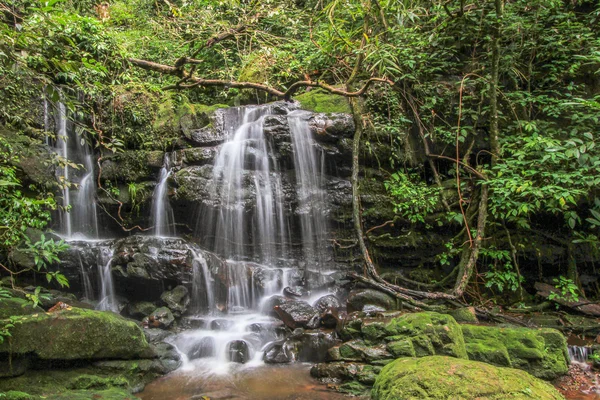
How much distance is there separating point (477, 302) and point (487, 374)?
3848mm

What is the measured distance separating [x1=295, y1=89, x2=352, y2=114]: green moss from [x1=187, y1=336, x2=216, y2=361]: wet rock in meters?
5.42

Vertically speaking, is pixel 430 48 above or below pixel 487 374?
above

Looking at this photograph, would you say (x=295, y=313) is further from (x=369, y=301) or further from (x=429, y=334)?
(x=429, y=334)

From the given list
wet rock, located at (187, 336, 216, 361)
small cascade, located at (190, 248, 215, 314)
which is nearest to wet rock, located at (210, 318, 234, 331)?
wet rock, located at (187, 336, 216, 361)

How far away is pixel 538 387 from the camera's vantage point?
2.96 metres

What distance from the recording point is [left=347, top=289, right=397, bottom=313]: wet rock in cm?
574

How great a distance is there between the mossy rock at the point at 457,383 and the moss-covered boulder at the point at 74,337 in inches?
119

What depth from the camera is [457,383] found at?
291 centimetres

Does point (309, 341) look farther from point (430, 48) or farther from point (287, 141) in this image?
point (430, 48)

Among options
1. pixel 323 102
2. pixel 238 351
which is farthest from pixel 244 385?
pixel 323 102

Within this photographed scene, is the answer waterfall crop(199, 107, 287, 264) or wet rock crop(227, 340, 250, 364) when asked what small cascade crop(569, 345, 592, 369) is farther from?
waterfall crop(199, 107, 287, 264)

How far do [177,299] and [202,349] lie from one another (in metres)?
1.38

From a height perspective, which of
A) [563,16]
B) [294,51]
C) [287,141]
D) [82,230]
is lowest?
[82,230]

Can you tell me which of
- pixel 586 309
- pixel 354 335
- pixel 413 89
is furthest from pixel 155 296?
pixel 586 309
